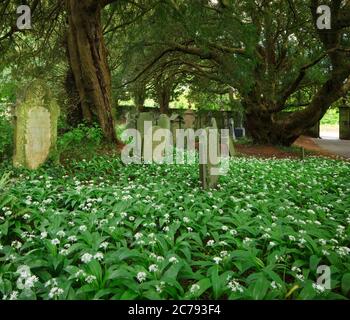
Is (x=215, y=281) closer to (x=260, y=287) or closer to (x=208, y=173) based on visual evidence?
(x=260, y=287)

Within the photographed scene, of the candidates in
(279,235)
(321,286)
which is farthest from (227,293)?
(279,235)

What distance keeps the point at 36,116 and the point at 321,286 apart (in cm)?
636

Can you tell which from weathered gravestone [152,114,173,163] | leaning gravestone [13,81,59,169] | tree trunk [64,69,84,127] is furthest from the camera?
tree trunk [64,69,84,127]

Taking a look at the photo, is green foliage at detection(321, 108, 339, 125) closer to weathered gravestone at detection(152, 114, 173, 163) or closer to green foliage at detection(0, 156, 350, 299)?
weathered gravestone at detection(152, 114, 173, 163)

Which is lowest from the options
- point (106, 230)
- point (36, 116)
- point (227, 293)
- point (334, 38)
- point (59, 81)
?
point (227, 293)

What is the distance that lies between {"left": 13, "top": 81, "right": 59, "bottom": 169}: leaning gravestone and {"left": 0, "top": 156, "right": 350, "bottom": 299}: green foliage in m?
1.26

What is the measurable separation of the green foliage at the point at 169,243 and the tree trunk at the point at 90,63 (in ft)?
15.8

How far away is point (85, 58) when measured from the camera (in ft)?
33.7

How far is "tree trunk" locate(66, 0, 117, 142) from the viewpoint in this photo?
1009 centimetres

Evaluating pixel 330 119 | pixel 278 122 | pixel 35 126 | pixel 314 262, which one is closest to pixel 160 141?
pixel 35 126

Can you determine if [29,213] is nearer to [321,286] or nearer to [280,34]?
[321,286]

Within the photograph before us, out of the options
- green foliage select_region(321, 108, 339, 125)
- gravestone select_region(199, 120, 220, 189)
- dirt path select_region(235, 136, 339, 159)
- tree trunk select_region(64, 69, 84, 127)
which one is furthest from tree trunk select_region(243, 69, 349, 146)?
green foliage select_region(321, 108, 339, 125)

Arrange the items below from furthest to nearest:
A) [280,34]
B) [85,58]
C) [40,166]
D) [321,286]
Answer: [280,34], [85,58], [40,166], [321,286]

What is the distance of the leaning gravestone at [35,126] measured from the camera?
7070 millimetres
